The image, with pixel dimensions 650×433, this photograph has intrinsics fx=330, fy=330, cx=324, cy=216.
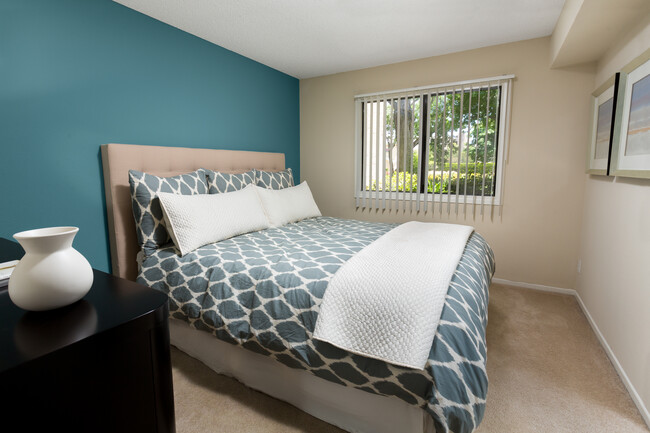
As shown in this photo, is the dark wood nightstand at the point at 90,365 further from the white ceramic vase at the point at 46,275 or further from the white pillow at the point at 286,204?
the white pillow at the point at 286,204

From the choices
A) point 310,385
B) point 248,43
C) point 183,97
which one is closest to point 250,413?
point 310,385

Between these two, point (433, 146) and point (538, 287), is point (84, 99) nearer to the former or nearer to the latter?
point (433, 146)

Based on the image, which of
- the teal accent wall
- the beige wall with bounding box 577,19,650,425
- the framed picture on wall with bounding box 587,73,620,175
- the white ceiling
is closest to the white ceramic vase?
the teal accent wall

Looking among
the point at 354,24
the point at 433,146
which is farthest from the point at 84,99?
the point at 433,146

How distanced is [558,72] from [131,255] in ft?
12.2

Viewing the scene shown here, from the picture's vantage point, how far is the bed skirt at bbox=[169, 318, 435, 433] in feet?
4.37

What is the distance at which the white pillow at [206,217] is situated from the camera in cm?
199

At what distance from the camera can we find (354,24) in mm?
2586

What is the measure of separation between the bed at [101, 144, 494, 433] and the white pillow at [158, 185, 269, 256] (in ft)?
0.25

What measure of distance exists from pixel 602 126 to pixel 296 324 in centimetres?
262

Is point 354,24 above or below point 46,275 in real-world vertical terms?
above

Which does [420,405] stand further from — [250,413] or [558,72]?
[558,72]

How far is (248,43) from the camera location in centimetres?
296

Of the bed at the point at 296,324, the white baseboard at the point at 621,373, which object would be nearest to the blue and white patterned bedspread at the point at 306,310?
the bed at the point at 296,324
